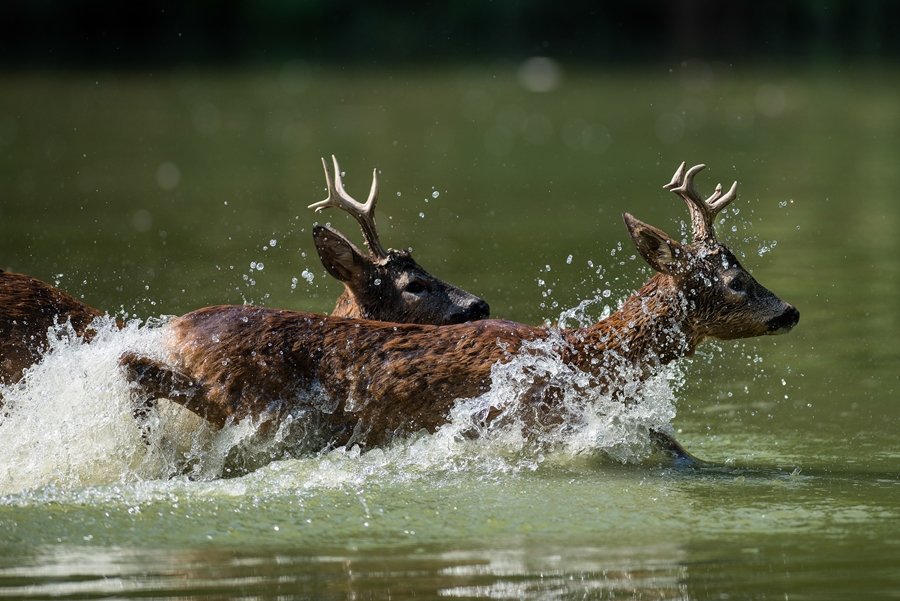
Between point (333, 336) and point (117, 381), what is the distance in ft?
3.54

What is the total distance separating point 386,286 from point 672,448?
2.25 meters

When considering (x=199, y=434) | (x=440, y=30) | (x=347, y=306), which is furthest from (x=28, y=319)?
(x=440, y=30)

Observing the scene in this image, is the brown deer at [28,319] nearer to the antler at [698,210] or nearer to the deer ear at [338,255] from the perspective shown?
the deer ear at [338,255]

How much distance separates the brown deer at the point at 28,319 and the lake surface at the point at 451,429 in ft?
0.44

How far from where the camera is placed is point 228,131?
2555 centimetres

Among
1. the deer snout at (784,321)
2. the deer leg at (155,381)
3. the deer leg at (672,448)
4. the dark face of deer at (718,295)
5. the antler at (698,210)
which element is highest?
the antler at (698,210)

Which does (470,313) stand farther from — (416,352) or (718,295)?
(718,295)

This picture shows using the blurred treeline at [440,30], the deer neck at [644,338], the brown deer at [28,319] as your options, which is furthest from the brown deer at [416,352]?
the blurred treeline at [440,30]

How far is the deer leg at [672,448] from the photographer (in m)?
7.48

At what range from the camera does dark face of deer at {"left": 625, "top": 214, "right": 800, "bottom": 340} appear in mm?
7582

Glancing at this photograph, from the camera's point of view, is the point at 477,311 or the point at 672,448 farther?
the point at 477,311

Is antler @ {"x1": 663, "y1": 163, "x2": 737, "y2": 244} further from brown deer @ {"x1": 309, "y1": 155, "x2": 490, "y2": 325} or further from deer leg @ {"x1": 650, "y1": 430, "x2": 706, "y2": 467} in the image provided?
brown deer @ {"x1": 309, "y1": 155, "x2": 490, "y2": 325}

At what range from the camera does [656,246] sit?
24.6 ft

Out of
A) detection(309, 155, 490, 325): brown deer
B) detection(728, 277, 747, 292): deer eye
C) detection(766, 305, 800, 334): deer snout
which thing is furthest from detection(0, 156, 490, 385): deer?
detection(766, 305, 800, 334): deer snout
